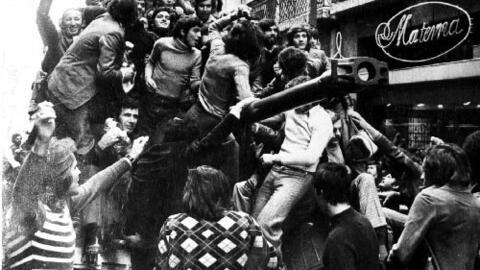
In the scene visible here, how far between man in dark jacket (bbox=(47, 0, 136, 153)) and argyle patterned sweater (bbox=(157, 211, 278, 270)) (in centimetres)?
133

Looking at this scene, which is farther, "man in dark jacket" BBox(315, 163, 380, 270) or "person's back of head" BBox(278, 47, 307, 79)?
"person's back of head" BBox(278, 47, 307, 79)

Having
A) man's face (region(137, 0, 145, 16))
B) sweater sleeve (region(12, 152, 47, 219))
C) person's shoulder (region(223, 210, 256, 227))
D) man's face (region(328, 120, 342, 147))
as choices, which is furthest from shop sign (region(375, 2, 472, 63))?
sweater sleeve (region(12, 152, 47, 219))

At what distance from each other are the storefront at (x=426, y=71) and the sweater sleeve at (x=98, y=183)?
161 cm

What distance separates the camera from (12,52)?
367 centimetres

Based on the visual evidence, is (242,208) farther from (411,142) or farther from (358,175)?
(411,142)

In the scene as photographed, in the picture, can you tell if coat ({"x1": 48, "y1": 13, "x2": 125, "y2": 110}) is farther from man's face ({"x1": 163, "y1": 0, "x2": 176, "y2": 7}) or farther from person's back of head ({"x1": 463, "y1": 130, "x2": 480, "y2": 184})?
person's back of head ({"x1": 463, "y1": 130, "x2": 480, "y2": 184})

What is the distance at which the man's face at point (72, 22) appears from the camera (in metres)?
4.01

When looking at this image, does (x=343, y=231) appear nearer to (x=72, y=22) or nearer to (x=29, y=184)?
(x=29, y=184)

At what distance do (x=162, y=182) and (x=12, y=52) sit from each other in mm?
1223

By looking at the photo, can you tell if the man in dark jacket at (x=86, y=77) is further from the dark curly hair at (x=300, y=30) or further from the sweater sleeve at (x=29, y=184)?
the dark curly hair at (x=300, y=30)

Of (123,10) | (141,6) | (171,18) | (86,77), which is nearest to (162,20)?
(171,18)

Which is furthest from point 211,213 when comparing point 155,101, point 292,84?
point 155,101

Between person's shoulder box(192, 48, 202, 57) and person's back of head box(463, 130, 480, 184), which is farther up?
person's shoulder box(192, 48, 202, 57)

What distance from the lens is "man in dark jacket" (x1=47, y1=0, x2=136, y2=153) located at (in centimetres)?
396
